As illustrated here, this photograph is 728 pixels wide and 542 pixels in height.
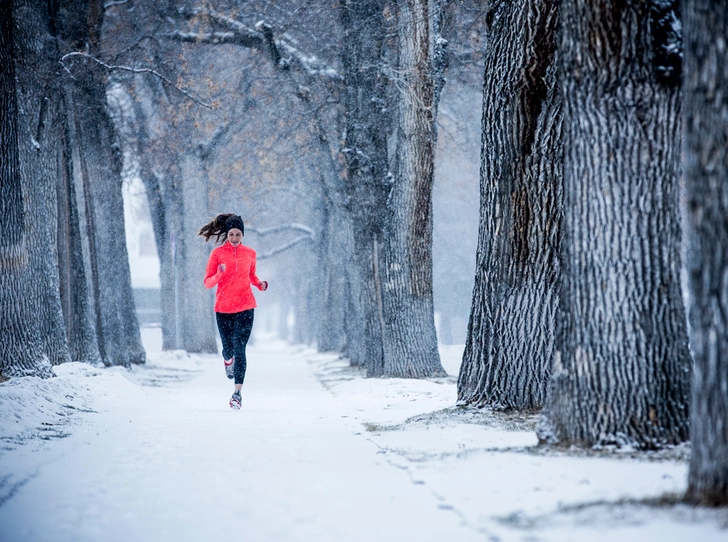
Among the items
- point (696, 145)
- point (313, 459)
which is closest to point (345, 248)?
point (313, 459)

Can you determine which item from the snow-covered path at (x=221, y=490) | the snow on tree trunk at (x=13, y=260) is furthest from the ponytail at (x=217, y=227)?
the snow-covered path at (x=221, y=490)

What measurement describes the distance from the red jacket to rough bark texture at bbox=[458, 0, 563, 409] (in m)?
2.99

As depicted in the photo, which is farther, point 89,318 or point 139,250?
point 139,250

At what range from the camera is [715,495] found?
3.60 meters

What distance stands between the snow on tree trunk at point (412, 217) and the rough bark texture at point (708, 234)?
361 inches

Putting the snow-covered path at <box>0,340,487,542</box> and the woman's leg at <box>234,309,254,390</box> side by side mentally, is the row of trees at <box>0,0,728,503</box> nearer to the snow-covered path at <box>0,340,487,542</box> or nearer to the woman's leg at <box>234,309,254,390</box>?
the snow-covered path at <box>0,340,487,542</box>

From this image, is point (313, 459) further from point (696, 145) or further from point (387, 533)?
point (696, 145)

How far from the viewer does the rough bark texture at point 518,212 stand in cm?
747

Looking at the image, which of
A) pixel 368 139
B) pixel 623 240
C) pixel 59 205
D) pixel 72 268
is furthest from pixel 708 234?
pixel 59 205

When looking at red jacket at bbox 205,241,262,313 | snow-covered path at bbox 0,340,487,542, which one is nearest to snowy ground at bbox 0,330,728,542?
snow-covered path at bbox 0,340,487,542

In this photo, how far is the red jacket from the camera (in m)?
9.80

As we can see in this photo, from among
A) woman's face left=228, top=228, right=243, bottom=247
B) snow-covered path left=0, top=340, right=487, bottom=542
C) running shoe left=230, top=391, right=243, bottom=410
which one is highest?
woman's face left=228, top=228, right=243, bottom=247

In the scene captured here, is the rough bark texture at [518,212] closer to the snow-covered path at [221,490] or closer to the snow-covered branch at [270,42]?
the snow-covered path at [221,490]

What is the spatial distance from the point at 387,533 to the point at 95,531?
48.5 inches
